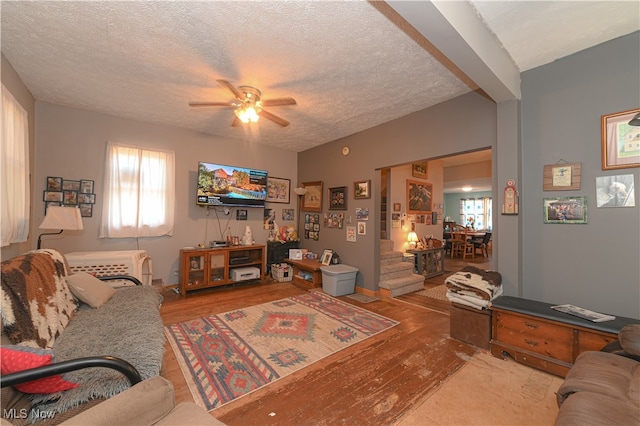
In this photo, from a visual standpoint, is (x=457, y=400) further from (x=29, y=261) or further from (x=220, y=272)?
(x=220, y=272)

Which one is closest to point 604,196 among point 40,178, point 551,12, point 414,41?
point 551,12

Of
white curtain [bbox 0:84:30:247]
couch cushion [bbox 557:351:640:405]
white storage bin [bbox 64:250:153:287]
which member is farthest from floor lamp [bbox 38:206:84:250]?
couch cushion [bbox 557:351:640:405]

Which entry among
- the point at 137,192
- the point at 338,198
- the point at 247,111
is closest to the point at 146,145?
the point at 137,192

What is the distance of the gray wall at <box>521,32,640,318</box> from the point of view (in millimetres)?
1971

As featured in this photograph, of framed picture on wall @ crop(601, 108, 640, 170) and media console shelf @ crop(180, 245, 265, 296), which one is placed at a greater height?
framed picture on wall @ crop(601, 108, 640, 170)

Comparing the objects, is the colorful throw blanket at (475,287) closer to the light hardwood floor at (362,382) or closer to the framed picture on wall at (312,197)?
the light hardwood floor at (362,382)

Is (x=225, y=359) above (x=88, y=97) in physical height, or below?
below

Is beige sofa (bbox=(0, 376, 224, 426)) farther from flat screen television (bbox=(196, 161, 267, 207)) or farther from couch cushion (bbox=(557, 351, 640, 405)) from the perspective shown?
flat screen television (bbox=(196, 161, 267, 207))

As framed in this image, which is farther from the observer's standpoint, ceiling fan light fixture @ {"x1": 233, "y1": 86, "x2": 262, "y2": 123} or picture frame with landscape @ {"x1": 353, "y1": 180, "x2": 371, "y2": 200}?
picture frame with landscape @ {"x1": 353, "y1": 180, "x2": 371, "y2": 200}

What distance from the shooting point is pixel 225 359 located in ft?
7.06

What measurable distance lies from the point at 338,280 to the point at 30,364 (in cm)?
331

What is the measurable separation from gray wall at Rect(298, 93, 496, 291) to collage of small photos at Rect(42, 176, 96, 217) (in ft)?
11.7

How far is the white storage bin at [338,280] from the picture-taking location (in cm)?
391

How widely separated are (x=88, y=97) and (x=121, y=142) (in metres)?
0.73
